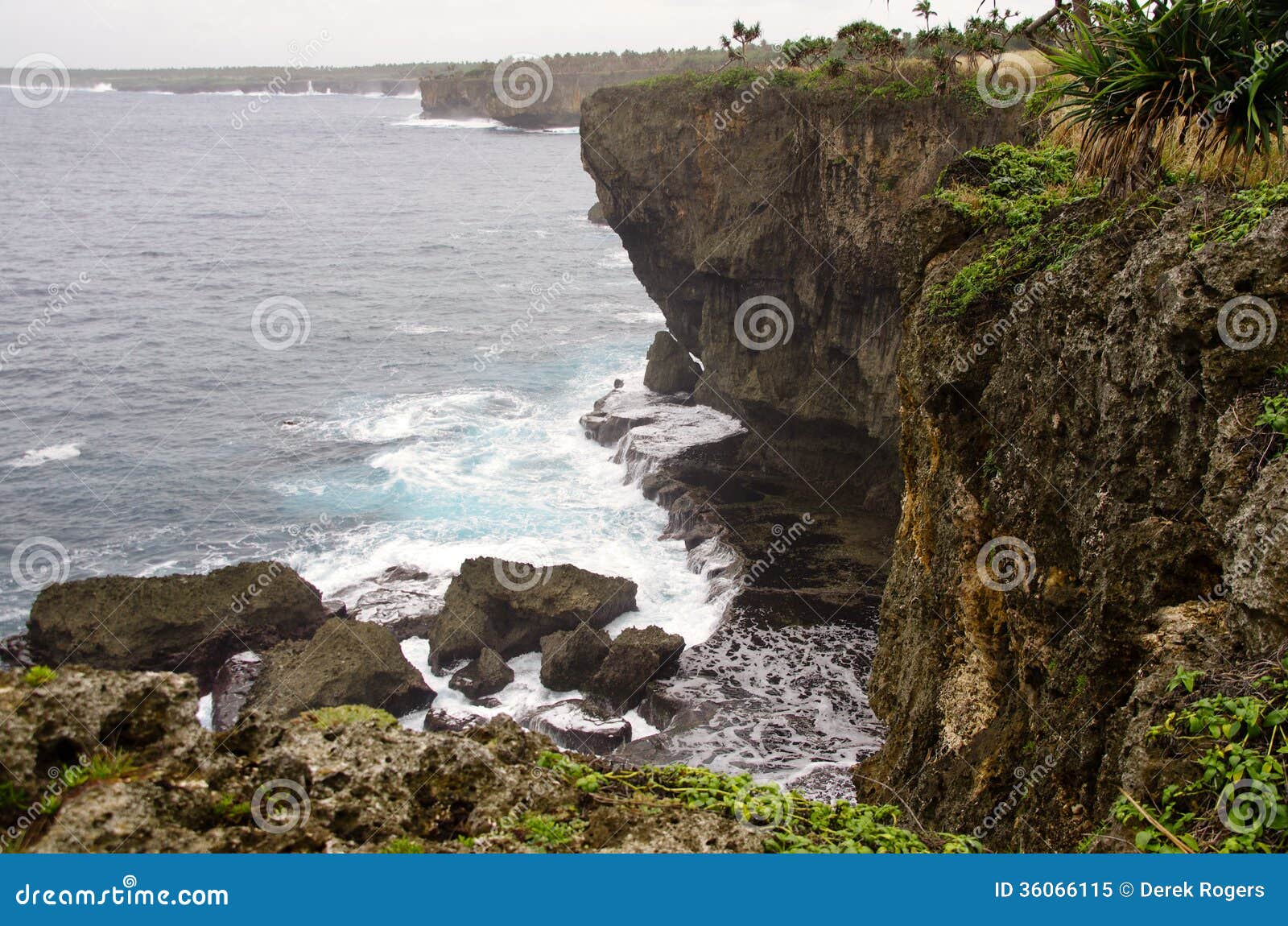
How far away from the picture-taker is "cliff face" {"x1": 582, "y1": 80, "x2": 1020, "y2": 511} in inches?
1069

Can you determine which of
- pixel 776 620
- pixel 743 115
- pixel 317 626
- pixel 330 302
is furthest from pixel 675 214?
pixel 330 302

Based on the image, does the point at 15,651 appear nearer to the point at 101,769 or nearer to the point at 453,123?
the point at 101,769

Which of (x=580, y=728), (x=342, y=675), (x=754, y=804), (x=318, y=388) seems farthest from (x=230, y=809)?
(x=318, y=388)

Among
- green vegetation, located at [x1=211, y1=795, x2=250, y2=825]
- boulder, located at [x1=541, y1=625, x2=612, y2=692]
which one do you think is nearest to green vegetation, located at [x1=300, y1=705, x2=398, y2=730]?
green vegetation, located at [x1=211, y1=795, x2=250, y2=825]

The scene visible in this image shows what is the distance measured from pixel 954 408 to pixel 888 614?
396cm

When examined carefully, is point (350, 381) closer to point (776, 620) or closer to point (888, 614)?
point (776, 620)

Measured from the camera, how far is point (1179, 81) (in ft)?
32.9

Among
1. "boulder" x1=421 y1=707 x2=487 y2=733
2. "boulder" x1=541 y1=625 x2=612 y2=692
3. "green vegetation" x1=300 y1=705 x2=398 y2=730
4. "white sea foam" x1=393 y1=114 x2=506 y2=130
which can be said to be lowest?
"boulder" x1=421 y1=707 x2=487 y2=733

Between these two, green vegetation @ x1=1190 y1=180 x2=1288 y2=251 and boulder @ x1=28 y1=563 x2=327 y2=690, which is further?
boulder @ x1=28 y1=563 x2=327 y2=690

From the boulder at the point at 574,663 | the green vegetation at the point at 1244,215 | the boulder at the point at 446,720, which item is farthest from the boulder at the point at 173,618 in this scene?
the green vegetation at the point at 1244,215

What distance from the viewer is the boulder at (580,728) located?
19.6m

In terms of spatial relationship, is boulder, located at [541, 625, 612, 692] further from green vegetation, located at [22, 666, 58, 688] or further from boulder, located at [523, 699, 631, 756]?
green vegetation, located at [22, 666, 58, 688]

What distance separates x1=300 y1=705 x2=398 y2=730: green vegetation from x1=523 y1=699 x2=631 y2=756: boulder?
516 inches

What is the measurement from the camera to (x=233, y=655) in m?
22.5
